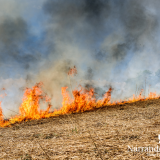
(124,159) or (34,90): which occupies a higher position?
(34,90)

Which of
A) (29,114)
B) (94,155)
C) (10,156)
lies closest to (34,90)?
(29,114)

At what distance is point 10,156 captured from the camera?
4.75 m

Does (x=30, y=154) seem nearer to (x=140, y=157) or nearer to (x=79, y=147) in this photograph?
(x=79, y=147)

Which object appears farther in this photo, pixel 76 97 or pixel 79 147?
pixel 76 97

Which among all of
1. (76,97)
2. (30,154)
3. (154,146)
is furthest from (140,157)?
(76,97)

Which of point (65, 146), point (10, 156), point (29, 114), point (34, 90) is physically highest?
point (34, 90)

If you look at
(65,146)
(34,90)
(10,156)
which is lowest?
(10,156)

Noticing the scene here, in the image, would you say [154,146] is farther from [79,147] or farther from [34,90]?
[34,90]

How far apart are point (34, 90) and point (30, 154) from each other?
1323 cm

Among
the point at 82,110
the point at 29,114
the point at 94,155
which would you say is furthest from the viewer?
the point at 82,110

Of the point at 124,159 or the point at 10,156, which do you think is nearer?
the point at 124,159

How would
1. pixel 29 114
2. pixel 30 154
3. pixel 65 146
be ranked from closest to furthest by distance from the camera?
pixel 30 154, pixel 65 146, pixel 29 114

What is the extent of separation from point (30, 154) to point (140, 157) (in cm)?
345

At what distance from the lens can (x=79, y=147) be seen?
4703 mm
